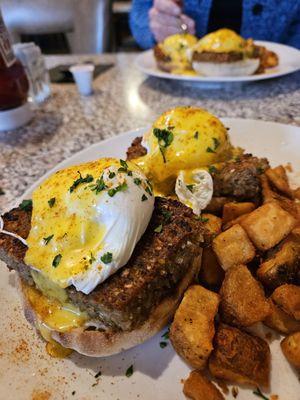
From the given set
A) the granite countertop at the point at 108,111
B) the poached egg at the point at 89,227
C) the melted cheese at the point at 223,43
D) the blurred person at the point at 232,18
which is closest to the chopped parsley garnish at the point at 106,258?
the poached egg at the point at 89,227

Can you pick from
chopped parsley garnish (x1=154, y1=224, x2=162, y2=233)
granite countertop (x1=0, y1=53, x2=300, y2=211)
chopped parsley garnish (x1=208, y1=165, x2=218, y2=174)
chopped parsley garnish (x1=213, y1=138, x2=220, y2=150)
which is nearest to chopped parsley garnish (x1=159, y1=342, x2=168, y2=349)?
chopped parsley garnish (x1=154, y1=224, x2=162, y2=233)

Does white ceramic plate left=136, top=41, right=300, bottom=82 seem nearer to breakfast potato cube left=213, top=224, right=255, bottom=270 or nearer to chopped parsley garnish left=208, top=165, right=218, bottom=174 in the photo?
chopped parsley garnish left=208, top=165, right=218, bottom=174

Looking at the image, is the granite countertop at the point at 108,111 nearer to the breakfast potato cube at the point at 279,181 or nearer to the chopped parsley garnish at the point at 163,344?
the breakfast potato cube at the point at 279,181

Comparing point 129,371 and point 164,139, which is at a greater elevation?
point 164,139

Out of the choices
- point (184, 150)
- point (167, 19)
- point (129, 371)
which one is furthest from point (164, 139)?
point (167, 19)

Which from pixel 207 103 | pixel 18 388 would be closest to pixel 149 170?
pixel 18 388

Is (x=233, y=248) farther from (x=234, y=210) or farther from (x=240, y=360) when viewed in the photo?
(x=240, y=360)
